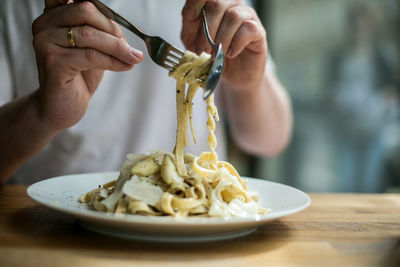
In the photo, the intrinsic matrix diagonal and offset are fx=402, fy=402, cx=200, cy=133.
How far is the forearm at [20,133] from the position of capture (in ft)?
4.51

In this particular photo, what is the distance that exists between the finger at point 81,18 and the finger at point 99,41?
20 millimetres

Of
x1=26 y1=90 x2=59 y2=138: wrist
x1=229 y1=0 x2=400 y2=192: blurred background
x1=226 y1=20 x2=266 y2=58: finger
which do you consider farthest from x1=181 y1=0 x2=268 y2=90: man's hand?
x1=229 y1=0 x2=400 y2=192: blurred background

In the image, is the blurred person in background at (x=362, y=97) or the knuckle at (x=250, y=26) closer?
the knuckle at (x=250, y=26)

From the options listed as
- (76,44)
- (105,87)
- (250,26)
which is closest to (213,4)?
(250,26)

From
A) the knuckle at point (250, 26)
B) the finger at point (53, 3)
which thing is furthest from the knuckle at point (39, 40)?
the knuckle at point (250, 26)

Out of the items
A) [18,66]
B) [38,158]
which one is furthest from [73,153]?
[18,66]

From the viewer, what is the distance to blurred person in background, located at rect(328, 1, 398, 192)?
3.57m

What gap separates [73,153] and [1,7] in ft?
2.27

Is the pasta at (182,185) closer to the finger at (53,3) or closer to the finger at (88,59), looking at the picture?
the finger at (88,59)

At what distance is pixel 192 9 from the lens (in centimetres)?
133

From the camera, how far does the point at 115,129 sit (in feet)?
6.15

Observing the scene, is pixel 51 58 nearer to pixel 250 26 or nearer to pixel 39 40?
pixel 39 40

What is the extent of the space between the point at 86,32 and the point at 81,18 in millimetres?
42

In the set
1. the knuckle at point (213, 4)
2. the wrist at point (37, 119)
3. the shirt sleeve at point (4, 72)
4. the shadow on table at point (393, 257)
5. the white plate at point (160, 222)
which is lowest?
the shadow on table at point (393, 257)
